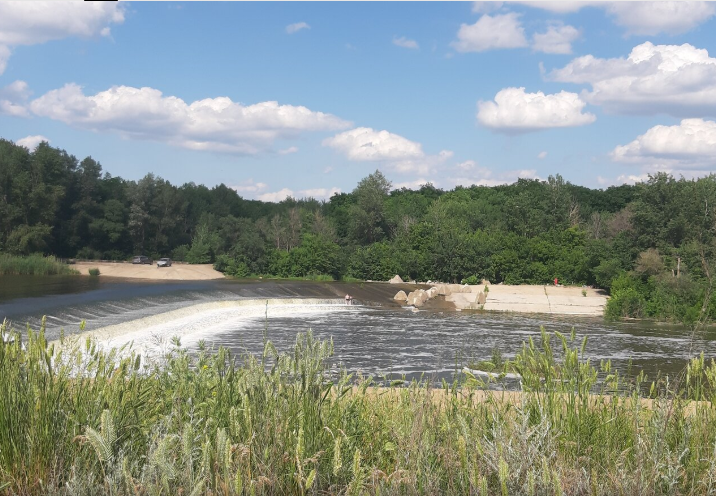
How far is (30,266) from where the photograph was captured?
42344 millimetres

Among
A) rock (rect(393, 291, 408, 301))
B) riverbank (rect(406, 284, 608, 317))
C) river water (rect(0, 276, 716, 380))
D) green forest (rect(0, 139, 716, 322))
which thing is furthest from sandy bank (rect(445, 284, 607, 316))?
river water (rect(0, 276, 716, 380))

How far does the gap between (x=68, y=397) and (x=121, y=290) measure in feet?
104

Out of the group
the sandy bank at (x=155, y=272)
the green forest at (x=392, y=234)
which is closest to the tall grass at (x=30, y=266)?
the sandy bank at (x=155, y=272)

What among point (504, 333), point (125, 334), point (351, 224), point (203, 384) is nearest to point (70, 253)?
point (351, 224)

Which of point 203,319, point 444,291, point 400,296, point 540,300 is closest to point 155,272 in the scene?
point 400,296

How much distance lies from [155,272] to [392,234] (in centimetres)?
2300

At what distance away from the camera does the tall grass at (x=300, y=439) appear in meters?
3.09

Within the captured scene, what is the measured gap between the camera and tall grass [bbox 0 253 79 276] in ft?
137

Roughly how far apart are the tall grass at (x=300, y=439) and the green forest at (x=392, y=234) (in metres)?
26.9

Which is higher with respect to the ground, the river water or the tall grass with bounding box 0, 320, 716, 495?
the tall grass with bounding box 0, 320, 716, 495

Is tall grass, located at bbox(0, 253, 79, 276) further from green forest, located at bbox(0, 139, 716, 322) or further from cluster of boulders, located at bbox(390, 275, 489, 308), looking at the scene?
cluster of boulders, located at bbox(390, 275, 489, 308)

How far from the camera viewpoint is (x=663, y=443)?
344cm

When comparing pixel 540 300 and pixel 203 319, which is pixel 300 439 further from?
pixel 540 300

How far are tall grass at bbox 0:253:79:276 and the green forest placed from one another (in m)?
6.62
